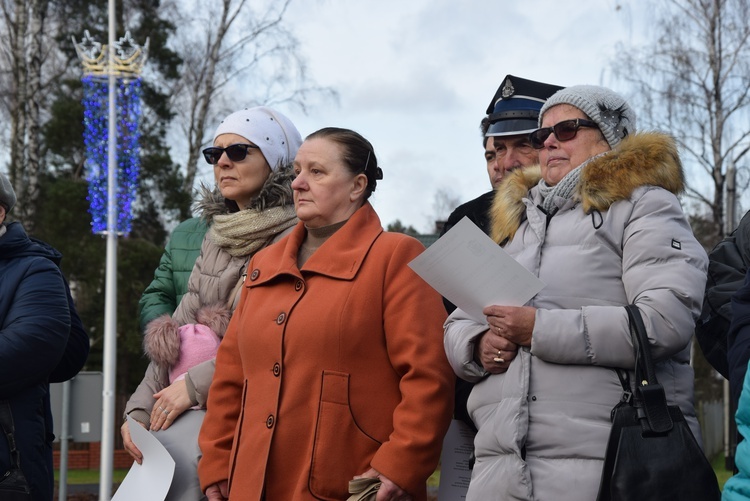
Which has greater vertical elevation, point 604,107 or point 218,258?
point 604,107

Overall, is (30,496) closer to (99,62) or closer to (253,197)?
(253,197)

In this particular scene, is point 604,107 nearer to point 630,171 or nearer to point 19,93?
point 630,171

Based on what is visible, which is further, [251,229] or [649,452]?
[251,229]

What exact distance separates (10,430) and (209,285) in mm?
955

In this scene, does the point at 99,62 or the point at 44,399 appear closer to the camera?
the point at 44,399

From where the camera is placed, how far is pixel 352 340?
3.70 m

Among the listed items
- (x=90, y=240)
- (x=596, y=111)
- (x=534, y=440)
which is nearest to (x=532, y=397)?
(x=534, y=440)

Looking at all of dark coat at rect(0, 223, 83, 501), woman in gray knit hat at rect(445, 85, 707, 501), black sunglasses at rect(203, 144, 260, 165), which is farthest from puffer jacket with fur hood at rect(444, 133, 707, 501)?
dark coat at rect(0, 223, 83, 501)

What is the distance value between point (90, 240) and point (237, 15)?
644 centimetres

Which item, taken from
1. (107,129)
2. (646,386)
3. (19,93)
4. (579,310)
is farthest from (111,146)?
(646,386)

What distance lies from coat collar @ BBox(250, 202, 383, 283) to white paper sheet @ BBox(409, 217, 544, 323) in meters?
0.42

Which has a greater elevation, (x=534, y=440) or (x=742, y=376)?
(x=742, y=376)

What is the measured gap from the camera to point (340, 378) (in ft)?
12.0

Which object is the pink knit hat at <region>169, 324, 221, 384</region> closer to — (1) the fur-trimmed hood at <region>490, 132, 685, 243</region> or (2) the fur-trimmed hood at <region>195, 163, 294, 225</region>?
(2) the fur-trimmed hood at <region>195, 163, 294, 225</region>
